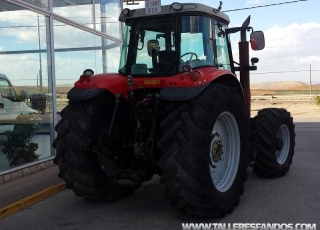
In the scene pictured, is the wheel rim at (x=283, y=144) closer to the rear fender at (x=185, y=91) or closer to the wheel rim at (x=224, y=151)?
the wheel rim at (x=224, y=151)

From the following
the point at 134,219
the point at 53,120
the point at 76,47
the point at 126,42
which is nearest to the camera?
the point at 134,219

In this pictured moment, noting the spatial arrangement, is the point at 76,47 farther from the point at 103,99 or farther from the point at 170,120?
the point at 170,120

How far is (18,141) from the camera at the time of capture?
7906 millimetres

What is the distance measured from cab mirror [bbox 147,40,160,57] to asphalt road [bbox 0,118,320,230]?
6.59 ft

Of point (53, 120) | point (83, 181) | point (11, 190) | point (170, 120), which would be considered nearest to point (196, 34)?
point (170, 120)

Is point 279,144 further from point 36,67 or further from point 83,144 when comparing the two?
point 36,67

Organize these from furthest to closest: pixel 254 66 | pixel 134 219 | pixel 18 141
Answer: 1. pixel 18 141
2. pixel 254 66
3. pixel 134 219

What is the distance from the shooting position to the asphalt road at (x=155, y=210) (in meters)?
5.08

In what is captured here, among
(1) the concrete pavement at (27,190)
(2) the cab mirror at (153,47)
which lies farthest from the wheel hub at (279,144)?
(1) the concrete pavement at (27,190)

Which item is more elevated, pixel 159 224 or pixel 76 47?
pixel 76 47

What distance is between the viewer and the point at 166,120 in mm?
4863

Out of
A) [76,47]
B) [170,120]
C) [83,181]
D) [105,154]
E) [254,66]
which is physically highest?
[76,47]

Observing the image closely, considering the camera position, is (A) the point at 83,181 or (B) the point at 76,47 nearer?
(A) the point at 83,181

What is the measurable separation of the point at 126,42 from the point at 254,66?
228cm
